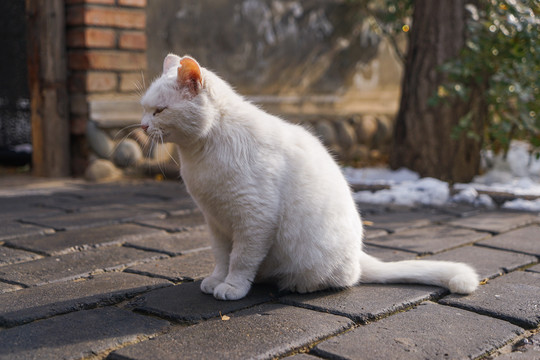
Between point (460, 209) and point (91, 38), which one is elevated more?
point (91, 38)

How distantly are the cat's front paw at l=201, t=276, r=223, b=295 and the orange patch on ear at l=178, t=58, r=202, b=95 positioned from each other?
0.75 metres

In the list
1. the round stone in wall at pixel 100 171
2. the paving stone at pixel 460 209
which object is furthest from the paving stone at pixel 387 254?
the round stone in wall at pixel 100 171

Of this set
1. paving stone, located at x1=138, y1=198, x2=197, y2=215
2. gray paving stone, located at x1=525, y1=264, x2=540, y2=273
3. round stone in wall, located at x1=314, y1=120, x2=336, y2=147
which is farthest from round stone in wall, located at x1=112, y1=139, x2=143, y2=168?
gray paving stone, located at x1=525, y1=264, x2=540, y2=273

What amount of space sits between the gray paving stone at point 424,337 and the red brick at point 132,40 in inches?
168

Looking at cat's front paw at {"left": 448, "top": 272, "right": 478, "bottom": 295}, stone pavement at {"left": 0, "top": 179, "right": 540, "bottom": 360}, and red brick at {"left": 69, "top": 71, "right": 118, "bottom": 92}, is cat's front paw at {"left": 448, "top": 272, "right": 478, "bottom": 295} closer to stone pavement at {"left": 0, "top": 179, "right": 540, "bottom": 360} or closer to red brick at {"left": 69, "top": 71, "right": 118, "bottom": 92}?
stone pavement at {"left": 0, "top": 179, "right": 540, "bottom": 360}

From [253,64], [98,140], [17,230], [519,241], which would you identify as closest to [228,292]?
[17,230]

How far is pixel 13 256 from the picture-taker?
2.87m

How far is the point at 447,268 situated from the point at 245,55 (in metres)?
4.87

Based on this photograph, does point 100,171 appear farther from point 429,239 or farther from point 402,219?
point 429,239

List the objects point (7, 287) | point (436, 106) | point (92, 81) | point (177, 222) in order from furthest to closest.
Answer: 1. point (92, 81)
2. point (436, 106)
3. point (177, 222)
4. point (7, 287)

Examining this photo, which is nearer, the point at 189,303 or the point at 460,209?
the point at 189,303

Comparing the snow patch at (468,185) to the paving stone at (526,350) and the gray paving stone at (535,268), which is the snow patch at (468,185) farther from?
the paving stone at (526,350)

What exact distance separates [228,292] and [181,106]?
28.5 inches

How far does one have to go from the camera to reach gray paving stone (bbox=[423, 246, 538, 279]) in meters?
2.77
